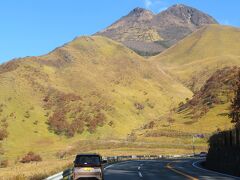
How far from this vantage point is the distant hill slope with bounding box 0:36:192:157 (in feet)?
358

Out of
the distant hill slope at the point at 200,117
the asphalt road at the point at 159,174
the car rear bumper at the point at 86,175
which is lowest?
the asphalt road at the point at 159,174

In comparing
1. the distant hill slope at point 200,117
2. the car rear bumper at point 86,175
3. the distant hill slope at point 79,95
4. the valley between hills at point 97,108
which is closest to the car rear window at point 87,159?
the car rear bumper at point 86,175

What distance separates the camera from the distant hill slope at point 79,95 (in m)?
109

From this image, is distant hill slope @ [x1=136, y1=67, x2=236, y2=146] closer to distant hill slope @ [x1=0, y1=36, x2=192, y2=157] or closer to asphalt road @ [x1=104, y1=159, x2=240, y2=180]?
distant hill slope @ [x1=0, y1=36, x2=192, y2=157]

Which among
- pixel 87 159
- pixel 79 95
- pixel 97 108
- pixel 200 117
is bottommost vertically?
pixel 87 159

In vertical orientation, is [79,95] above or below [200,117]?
above

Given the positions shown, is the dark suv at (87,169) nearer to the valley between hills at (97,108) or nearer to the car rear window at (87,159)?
the car rear window at (87,159)

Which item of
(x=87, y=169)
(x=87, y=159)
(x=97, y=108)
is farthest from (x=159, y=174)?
(x=97, y=108)

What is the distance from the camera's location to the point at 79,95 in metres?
135

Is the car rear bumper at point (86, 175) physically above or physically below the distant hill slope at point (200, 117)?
below

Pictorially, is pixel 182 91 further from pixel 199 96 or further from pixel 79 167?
pixel 79 167

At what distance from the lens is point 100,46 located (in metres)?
188

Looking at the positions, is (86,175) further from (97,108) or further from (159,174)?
(97,108)

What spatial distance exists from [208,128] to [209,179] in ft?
294
